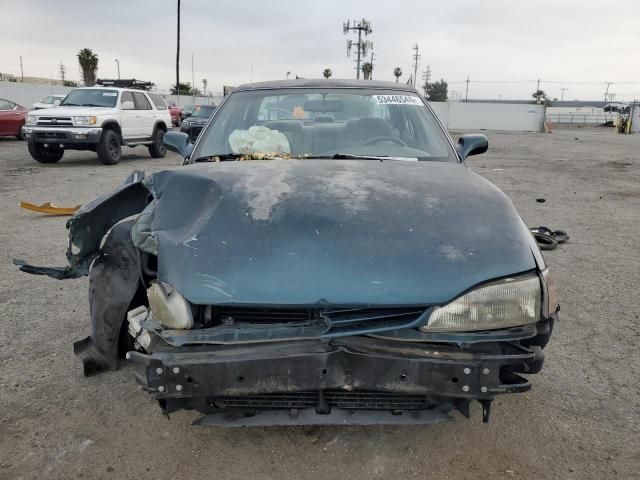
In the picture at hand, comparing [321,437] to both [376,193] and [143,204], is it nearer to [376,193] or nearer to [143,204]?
[376,193]

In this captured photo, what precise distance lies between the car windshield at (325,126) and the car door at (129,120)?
972 cm

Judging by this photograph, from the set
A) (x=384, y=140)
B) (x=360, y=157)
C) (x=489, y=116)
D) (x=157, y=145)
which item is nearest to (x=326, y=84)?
(x=384, y=140)

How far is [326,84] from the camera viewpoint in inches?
147

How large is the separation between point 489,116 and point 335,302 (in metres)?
41.3

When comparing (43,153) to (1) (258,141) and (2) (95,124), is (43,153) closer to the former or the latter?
(2) (95,124)

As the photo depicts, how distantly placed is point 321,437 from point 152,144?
13.1 metres

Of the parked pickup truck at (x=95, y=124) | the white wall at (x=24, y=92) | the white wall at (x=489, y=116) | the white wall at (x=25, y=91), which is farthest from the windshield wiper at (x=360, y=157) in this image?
the white wall at (x=489, y=116)

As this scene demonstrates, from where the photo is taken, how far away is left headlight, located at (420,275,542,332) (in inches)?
72.1

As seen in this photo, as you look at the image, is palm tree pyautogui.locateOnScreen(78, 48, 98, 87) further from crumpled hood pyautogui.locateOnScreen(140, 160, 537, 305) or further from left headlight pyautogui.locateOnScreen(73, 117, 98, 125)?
crumpled hood pyautogui.locateOnScreen(140, 160, 537, 305)

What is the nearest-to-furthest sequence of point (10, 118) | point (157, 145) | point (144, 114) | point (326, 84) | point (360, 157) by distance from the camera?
point (360, 157)
point (326, 84)
point (144, 114)
point (157, 145)
point (10, 118)

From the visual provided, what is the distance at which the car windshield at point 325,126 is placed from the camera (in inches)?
126

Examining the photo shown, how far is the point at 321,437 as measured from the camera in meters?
2.31

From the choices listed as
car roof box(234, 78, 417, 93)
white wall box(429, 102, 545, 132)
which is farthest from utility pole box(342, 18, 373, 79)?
car roof box(234, 78, 417, 93)

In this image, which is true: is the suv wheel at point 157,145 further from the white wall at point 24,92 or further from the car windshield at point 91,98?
the white wall at point 24,92
